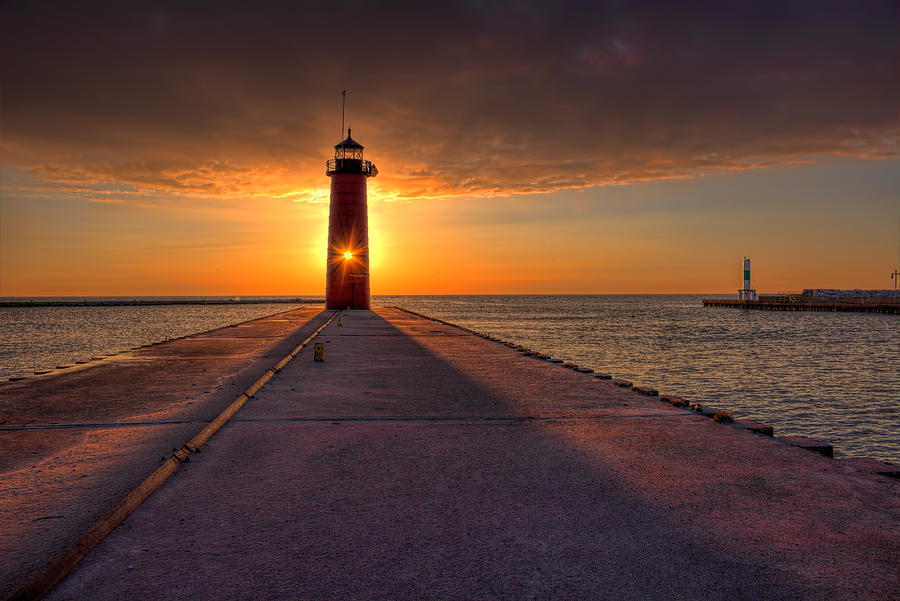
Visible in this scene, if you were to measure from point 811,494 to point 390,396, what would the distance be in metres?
6.11

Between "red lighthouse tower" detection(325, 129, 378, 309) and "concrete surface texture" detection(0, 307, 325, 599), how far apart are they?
26656 mm

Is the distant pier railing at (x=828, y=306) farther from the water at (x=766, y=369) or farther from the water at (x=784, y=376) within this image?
the water at (x=784, y=376)

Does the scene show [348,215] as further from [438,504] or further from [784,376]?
[438,504]

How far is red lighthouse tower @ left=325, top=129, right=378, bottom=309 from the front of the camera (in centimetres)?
4072

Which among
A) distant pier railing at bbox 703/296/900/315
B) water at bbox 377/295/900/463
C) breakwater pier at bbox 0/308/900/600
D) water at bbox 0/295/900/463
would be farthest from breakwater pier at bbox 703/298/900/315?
breakwater pier at bbox 0/308/900/600

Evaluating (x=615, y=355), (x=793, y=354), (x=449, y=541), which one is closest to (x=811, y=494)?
(x=449, y=541)

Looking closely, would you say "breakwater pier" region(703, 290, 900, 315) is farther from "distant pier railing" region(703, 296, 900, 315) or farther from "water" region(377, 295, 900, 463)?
"water" region(377, 295, 900, 463)

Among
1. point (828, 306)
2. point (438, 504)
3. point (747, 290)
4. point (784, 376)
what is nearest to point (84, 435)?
point (438, 504)

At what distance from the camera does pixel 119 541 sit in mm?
3750

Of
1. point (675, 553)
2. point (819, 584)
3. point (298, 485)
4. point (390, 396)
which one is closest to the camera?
point (819, 584)

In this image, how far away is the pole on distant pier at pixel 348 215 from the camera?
40719 millimetres

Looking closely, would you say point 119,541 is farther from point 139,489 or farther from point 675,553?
point 675,553

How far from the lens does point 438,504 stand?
14.6 ft

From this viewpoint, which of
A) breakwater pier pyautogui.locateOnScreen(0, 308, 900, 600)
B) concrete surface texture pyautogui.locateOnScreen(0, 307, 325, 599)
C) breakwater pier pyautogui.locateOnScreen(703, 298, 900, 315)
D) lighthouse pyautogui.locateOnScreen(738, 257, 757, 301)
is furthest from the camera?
lighthouse pyautogui.locateOnScreen(738, 257, 757, 301)
